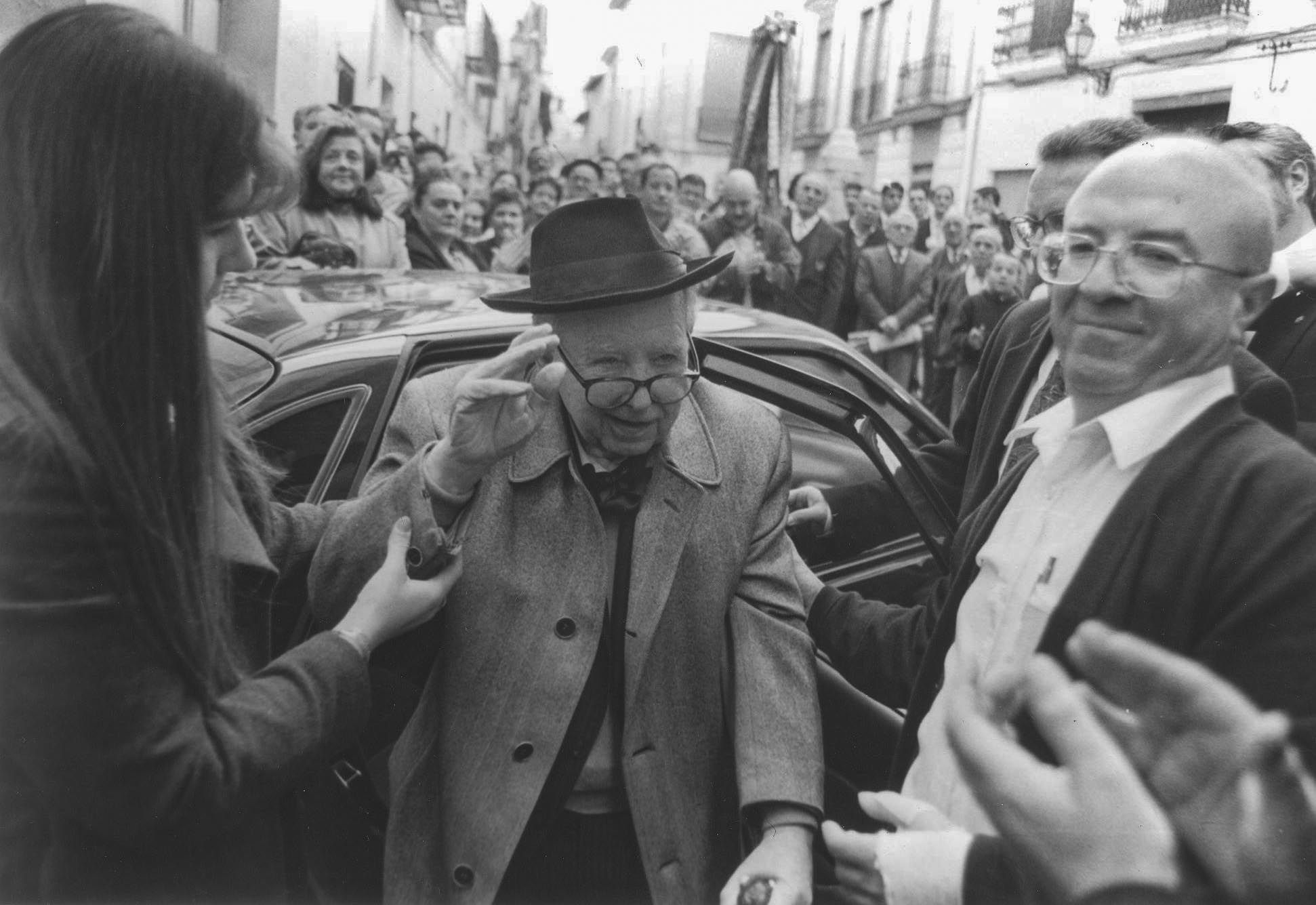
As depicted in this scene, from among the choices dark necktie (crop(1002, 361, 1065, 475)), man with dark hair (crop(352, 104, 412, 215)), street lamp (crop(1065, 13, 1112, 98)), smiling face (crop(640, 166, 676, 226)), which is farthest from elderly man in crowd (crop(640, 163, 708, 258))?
dark necktie (crop(1002, 361, 1065, 475))

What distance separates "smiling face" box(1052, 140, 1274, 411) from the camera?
1.16 meters

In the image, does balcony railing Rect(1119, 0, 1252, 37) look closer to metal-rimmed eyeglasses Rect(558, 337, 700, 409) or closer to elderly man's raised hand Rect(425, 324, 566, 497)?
metal-rimmed eyeglasses Rect(558, 337, 700, 409)

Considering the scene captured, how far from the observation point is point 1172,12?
220cm

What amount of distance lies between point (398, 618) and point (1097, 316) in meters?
0.97

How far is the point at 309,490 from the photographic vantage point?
2.00m

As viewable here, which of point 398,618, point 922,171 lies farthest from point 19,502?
point 922,171

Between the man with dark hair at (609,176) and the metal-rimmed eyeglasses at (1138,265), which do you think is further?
the man with dark hair at (609,176)

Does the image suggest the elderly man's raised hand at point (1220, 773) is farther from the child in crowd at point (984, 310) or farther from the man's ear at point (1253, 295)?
the child in crowd at point (984, 310)

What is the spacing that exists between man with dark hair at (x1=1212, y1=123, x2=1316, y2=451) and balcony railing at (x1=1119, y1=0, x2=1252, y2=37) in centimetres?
25

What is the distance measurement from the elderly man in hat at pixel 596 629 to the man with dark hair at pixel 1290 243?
93cm

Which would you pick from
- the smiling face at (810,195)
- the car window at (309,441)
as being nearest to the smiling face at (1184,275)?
the car window at (309,441)

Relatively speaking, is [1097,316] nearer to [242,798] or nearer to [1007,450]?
[1007,450]

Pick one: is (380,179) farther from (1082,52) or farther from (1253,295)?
(1253,295)

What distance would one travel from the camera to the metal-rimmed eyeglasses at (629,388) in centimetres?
166
